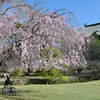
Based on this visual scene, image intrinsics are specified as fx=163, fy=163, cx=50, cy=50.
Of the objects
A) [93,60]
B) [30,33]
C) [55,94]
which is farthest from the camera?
[93,60]

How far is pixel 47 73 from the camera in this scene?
78.8 feet

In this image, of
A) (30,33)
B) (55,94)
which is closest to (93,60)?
(55,94)

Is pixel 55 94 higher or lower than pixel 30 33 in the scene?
lower

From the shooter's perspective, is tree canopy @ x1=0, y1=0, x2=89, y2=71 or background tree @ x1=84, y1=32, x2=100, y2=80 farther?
background tree @ x1=84, y1=32, x2=100, y2=80

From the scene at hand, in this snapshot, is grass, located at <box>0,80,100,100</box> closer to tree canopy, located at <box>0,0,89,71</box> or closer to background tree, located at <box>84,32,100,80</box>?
tree canopy, located at <box>0,0,89,71</box>

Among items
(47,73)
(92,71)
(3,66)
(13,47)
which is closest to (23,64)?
(13,47)

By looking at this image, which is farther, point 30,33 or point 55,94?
point 55,94

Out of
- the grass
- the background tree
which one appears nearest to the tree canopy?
the grass

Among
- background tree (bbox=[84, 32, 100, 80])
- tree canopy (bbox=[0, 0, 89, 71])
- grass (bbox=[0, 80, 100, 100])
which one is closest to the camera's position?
tree canopy (bbox=[0, 0, 89, 71])

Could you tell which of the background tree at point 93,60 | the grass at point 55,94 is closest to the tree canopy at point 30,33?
the grass at point 55,94

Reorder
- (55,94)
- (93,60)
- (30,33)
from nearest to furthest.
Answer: (30,33)
(55,94)
(93,60)

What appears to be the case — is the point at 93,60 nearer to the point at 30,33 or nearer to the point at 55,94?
the point at 55,94

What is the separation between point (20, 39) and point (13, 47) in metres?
0.62

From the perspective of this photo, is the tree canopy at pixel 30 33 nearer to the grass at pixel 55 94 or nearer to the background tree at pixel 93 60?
the grass at pixel 55 94
